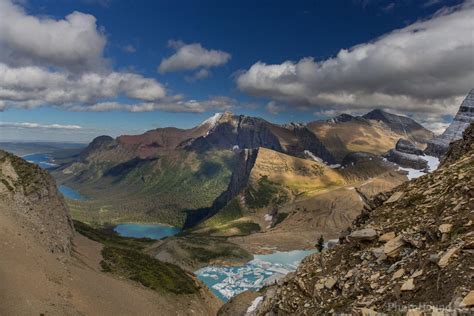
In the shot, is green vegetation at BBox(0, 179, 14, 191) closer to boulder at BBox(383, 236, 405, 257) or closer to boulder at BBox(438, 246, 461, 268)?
boulder at BBox(383, 236, 405, 257)

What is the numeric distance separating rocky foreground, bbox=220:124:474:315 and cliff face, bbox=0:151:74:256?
84.1 m

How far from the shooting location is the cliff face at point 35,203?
102688 millimetres

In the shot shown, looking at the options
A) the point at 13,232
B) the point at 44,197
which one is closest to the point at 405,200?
the point at 13,232

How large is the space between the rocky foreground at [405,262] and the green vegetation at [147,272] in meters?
110

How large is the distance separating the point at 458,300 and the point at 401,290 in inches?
173

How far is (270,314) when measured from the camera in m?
33.8

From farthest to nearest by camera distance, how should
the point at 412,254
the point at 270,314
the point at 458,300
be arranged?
the point at 270,314 → the point at 412,254 → the point at 458,300

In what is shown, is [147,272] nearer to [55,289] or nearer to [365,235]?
[55,289]

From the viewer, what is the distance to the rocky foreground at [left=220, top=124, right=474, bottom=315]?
20781 mm

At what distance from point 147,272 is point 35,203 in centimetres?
4810

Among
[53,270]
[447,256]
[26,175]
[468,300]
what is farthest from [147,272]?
[468,300]

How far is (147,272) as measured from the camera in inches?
5719

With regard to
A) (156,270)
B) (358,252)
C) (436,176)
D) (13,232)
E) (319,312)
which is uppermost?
(436,176)

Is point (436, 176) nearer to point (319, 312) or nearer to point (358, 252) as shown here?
point (358, 252)
